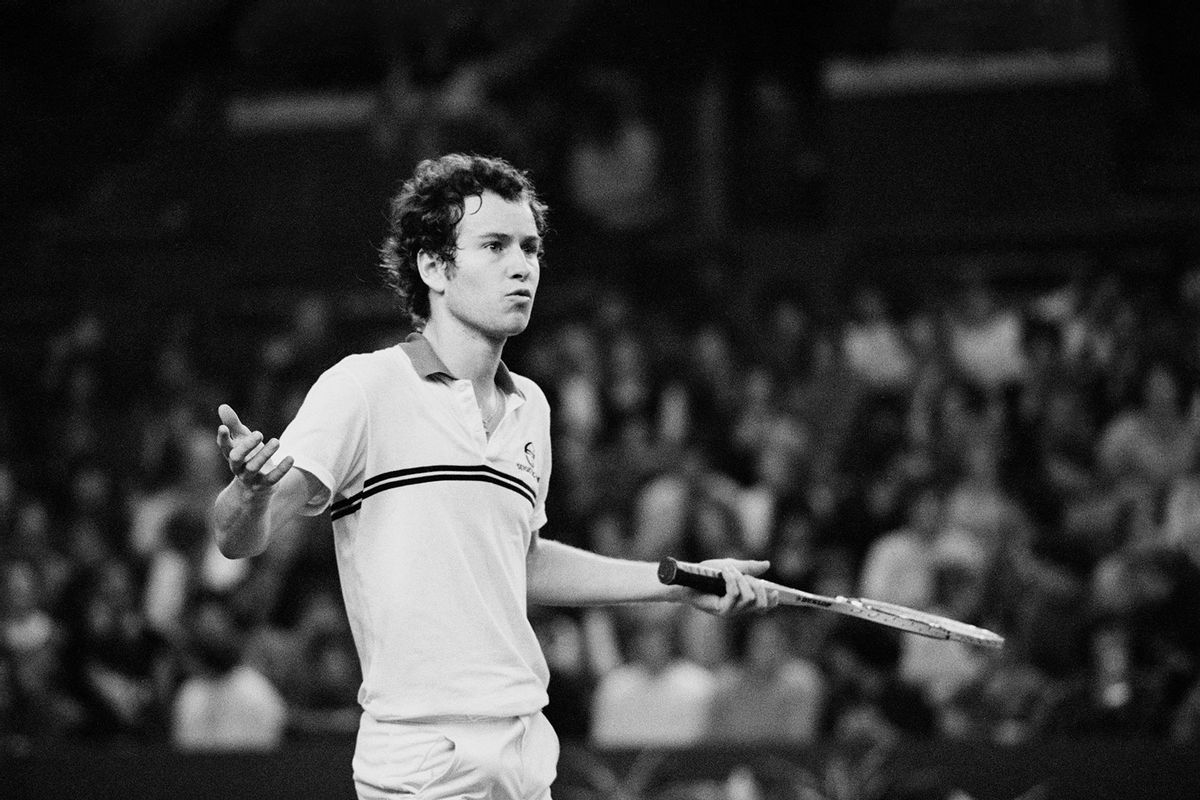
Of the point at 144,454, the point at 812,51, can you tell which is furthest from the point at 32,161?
the point at 812,51

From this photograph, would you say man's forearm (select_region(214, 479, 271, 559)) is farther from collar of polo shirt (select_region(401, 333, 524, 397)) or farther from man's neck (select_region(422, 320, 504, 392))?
man's neck (select_region(422, 320, 504, 392))

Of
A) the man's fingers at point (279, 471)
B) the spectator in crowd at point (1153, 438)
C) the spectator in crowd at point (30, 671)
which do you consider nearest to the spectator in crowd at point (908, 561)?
the spectator in crowd at point (1153, 438)

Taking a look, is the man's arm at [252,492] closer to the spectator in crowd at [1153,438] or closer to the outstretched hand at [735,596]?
the outstretched hand at [735,596]

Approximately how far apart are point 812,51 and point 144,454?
21.3ft

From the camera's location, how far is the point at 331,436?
3.85 m

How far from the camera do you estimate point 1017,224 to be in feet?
45.1

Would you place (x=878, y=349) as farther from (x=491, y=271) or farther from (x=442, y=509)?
(x=442, y=509)

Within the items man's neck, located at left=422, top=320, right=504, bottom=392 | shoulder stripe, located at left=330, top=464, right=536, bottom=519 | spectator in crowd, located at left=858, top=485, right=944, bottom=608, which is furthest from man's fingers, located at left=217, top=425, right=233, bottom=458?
spectator in crowd, located at left=858, top=485, right=944, bottom=608

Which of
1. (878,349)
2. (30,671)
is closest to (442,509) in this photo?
(30,671)

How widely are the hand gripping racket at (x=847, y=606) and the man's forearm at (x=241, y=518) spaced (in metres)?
0.94

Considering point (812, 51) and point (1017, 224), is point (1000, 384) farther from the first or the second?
point (812, 51)

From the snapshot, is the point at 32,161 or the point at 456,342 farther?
the point at 32,161

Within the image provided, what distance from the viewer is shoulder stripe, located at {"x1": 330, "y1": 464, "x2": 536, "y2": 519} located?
3.95 metres

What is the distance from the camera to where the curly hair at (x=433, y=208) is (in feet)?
13.8
